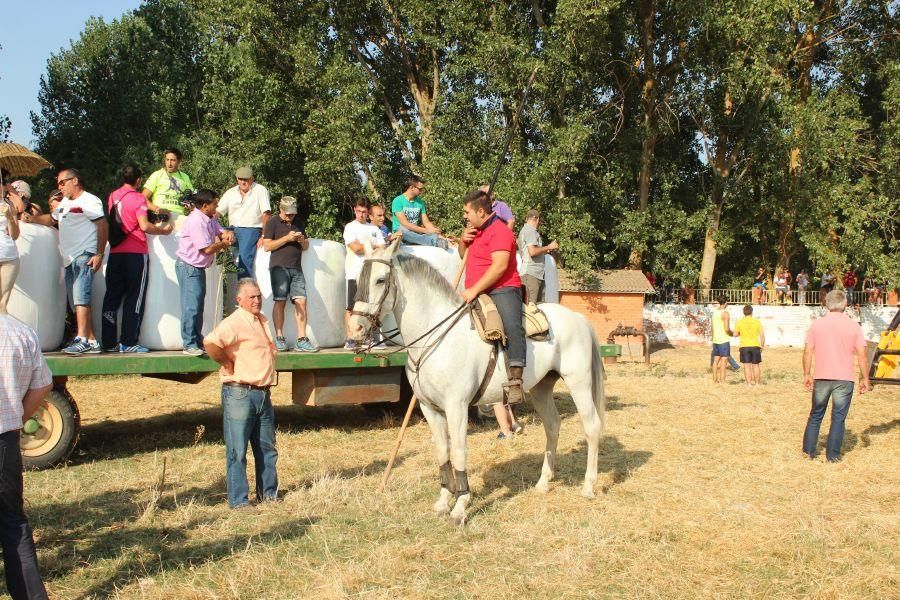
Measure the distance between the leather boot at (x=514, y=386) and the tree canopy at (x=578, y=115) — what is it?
17.5 meters

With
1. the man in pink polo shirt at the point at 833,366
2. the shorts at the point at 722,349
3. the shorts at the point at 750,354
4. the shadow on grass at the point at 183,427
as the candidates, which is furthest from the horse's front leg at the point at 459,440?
the shorts at the point at 722,349

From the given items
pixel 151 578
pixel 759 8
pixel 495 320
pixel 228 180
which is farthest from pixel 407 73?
pixel 151 578

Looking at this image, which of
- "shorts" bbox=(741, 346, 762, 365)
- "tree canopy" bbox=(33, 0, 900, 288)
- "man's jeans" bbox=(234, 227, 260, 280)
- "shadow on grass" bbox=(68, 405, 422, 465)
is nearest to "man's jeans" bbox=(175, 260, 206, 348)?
"man's jeans" bbox=(234, 227, 260, 280)

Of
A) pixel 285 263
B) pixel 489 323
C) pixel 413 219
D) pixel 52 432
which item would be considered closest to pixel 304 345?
pixel 285 263

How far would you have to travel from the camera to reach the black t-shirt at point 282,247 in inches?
370

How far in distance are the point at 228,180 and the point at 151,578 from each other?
24018 millimetres

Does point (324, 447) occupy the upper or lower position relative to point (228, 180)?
lower

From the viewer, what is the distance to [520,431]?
33.5ft

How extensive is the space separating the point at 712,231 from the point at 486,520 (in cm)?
2644

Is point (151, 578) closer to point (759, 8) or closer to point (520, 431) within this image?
point (520, 431)

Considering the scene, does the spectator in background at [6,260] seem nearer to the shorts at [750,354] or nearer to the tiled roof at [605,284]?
the shorts at [750,354]

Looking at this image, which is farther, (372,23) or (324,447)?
(372,23)

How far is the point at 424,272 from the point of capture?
22.6ft

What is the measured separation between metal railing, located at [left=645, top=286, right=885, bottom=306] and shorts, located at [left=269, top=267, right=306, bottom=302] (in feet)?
77.4
